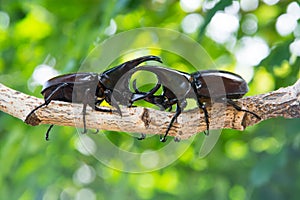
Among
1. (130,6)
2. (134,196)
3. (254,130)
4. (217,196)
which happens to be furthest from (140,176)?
(130,6)

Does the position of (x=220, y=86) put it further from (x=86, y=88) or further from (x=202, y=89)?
(x=86, y=88)

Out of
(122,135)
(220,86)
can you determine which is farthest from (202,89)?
(122,135)

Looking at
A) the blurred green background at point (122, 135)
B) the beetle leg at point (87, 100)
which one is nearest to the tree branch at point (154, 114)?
the beetle leg at point (87, 100)

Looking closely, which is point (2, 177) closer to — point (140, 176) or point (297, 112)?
point (140, 176)

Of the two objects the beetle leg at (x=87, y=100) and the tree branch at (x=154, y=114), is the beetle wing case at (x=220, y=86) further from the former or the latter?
the beetle leg at (x=87, y=100)

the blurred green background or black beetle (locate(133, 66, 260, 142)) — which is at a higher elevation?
the blurred green background

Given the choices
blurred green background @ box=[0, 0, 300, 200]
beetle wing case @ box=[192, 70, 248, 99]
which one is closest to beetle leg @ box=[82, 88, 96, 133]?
beetle wing case @ box=[192, 70, 248, 99]

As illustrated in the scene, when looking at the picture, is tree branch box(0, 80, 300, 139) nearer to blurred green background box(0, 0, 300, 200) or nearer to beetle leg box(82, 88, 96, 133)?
beetle leg box(82, 88, 96, 133)
